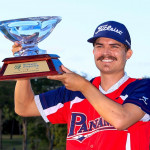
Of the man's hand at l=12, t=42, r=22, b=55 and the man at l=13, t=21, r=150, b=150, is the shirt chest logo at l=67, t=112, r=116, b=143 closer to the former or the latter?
the man at l=13, t=21, r=150, b=150

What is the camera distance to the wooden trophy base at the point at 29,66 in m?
4.32

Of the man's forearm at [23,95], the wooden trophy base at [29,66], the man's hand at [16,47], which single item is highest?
the man's hand at [16,47]

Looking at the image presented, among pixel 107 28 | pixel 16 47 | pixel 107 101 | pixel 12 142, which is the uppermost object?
pixel 107 28

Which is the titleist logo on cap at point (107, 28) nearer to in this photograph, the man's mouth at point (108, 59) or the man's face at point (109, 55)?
the man's face at point (109, 55)

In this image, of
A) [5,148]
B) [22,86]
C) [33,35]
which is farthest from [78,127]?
[5,148]

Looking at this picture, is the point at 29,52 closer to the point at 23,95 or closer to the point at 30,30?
the point at 30,30

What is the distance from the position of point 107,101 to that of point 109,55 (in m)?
0.70

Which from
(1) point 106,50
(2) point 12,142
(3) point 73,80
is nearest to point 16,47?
(1) point 106,50

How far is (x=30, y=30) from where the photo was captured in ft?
15.7

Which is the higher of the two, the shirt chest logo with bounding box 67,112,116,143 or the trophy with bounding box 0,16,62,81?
the trophy with bounding box 0,16,62,81

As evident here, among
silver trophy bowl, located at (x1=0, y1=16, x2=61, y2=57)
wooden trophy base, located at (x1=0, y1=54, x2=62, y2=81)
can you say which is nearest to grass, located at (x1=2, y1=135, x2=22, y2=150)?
silver trophy bowl, located at (x1=0, y1=16, x2=61, y2=57)

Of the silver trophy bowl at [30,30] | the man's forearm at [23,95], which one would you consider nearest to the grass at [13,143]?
the man's forearm at [23,95]

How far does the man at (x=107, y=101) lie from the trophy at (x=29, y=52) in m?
0.14

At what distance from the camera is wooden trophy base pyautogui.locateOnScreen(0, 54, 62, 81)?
432 cm
